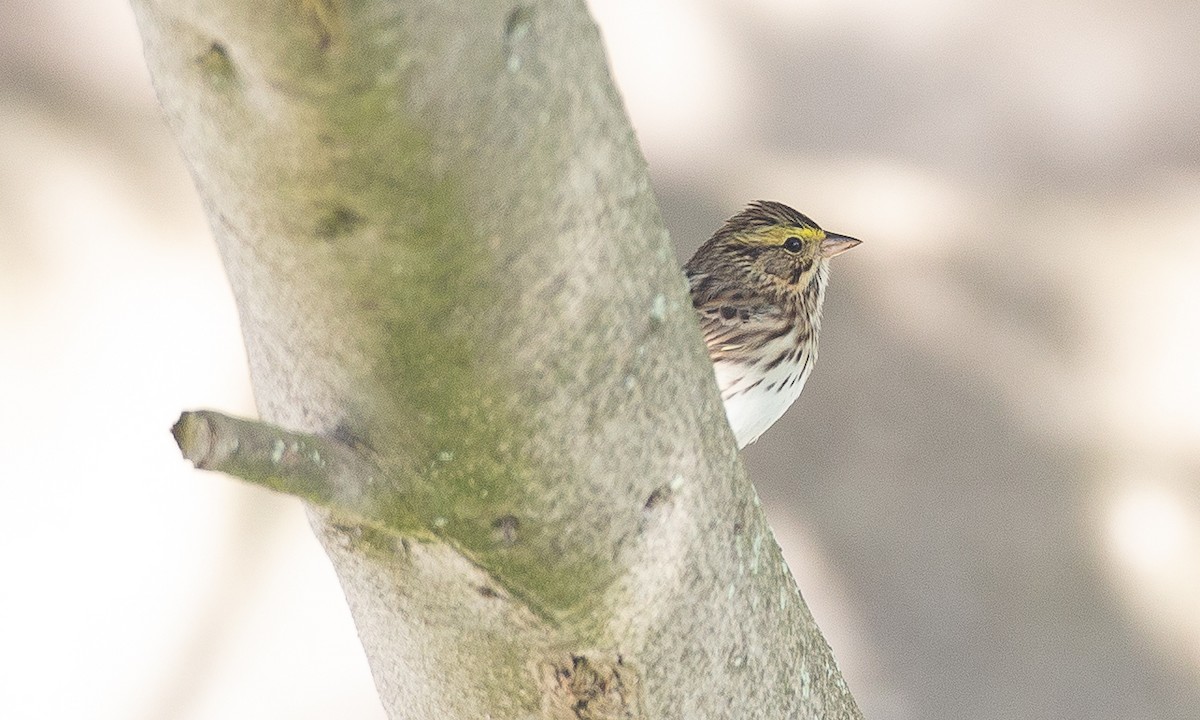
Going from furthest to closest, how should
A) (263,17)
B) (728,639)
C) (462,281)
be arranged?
1. (728,639)
2. (462,281)
3. (263,17)

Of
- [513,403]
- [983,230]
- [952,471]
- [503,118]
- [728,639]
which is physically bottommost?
[952,471]

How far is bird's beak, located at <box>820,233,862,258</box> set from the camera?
5.77 feet

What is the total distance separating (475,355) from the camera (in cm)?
58

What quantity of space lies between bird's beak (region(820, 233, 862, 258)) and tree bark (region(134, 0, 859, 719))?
3.35ft

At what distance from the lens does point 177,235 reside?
2.13 meters

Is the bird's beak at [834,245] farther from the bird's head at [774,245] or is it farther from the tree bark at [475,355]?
the tree bark at [475,355]

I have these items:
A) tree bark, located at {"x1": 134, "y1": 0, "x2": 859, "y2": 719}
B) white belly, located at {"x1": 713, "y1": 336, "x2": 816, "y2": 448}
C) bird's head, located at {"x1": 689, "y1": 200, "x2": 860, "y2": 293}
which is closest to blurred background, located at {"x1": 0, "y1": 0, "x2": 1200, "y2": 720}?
bird's head, located at {"x1": 689, "y1": 200, "x2": 860, "y2": 293}

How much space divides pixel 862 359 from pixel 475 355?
1733mm

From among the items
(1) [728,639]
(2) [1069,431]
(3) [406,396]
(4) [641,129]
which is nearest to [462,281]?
(3) [406,396]

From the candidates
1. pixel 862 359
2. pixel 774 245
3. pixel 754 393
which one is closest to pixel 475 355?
pixel 754 393

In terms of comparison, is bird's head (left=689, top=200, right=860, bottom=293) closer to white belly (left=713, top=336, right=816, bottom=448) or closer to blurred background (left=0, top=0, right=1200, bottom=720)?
white belly (left=713, top=336, right=816, bottom=448)

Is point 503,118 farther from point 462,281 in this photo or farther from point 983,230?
point 983,230

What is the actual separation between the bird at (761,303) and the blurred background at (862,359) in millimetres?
429

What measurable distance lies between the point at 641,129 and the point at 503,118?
1653 millimetres
